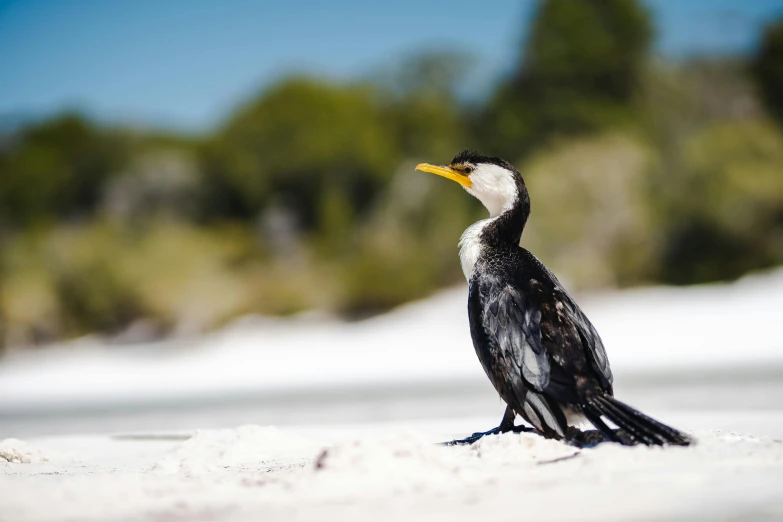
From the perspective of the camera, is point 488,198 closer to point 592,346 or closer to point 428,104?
point 592,346

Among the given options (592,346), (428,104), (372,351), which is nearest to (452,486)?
(592,346)

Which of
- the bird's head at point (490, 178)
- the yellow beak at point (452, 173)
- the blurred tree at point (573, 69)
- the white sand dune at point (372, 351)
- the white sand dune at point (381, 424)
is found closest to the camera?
the white sand dune at point (381, 424)

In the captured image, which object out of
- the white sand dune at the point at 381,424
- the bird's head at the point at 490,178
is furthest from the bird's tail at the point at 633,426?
the bird's head at the point at 490,178

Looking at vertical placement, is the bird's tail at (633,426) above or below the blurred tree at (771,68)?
below

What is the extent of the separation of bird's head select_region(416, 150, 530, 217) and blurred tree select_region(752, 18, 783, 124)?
73.2 feet

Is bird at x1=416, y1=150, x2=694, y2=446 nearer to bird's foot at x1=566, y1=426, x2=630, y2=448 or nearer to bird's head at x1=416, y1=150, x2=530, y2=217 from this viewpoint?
bird's foot at x1=566, y1=426, x2=630, y2=448

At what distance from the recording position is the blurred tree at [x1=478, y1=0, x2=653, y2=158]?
26.8 metres

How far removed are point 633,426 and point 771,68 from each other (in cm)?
2419

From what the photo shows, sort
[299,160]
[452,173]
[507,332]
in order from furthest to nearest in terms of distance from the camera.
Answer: [299,160], [452,173], [507,332]

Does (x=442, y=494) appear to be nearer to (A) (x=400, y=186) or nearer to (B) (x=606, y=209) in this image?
(B) (x=606, y=209)

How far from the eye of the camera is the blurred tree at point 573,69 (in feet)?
88.0

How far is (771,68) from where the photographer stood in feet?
84.3

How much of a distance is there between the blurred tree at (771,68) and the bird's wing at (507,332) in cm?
2300

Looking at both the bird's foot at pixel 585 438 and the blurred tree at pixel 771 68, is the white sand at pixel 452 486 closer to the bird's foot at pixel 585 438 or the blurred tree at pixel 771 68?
the bird's foot at pixel 585 438
